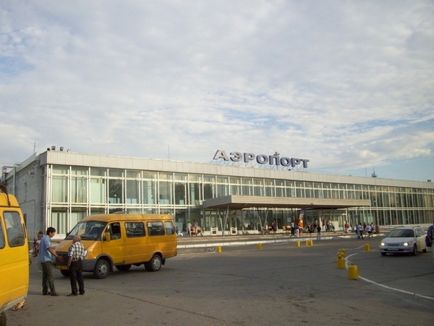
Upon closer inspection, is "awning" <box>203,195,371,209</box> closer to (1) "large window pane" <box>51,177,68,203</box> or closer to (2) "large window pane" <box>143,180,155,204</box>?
(2) "large window pane" <box>143,180,155,204</box>

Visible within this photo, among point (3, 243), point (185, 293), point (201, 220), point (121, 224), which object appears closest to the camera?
point (3, 243)

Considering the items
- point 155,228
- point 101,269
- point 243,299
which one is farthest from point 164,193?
point 243,299

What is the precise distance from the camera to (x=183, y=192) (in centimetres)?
5272

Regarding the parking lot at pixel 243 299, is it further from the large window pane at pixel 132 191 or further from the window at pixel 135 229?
the large window pane at pixel 132 191

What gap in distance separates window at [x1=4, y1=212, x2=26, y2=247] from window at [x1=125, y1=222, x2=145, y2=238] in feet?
30.7

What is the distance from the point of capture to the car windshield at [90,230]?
681 inches

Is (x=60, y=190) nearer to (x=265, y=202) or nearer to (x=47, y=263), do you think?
(x=265, y=202)

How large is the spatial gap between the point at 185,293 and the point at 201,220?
40516 mm

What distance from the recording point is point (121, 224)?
59.8 feet

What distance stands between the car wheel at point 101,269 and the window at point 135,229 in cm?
157

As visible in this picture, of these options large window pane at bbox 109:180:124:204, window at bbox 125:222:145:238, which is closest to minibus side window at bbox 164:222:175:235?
window at bbox 125:222:145:238

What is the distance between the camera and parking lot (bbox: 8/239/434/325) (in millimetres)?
9328

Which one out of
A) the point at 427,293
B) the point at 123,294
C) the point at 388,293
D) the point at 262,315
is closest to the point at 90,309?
the point at 123,294

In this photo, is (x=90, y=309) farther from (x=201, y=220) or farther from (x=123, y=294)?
(x=201, y=220)
